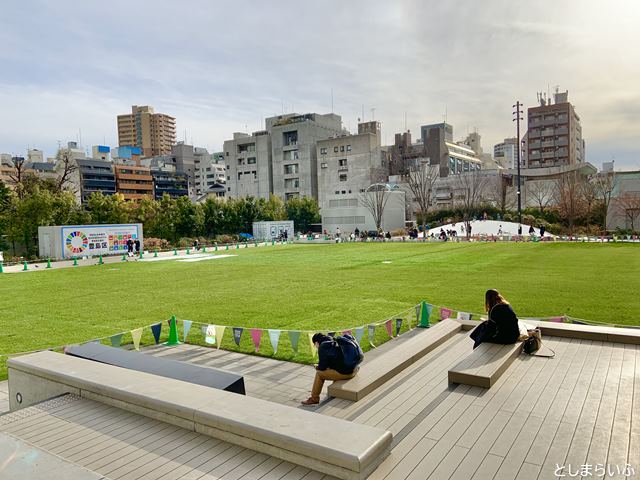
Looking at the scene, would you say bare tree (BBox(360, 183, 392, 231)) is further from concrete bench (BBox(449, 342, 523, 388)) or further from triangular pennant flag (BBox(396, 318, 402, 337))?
concrete bench (BBox(449, 342, 523, 388))

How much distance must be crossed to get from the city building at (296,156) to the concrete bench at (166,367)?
99390 millimetres

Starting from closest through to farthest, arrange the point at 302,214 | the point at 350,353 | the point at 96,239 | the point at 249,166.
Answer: the point at 350,353, the point at 96,239, the point at 302,214, the point at 249,166

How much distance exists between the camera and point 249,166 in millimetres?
116312

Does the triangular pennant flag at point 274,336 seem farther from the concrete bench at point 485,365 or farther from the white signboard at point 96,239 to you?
the white signboard at point 96,239

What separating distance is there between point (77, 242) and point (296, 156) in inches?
2937

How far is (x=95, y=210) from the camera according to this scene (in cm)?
5419

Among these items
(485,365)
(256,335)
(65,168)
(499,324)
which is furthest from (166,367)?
(65,168)

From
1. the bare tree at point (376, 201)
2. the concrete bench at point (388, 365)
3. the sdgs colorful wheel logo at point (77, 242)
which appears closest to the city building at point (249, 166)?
the bare tree at point (376, 201)

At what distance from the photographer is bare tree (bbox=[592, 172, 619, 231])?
63.3 metres

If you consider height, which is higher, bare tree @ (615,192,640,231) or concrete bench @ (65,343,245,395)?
bare tree @ (615,192,640,231)

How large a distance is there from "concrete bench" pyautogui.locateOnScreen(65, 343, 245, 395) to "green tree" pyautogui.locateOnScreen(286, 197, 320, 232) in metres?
75.5

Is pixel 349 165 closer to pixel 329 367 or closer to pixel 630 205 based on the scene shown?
pixel 630 205

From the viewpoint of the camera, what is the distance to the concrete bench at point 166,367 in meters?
7.06

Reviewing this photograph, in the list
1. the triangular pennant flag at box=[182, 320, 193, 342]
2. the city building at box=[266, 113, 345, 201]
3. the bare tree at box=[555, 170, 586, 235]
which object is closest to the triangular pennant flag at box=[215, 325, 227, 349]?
the triangular pennant flag at box=[182, 320, 193, 342]
